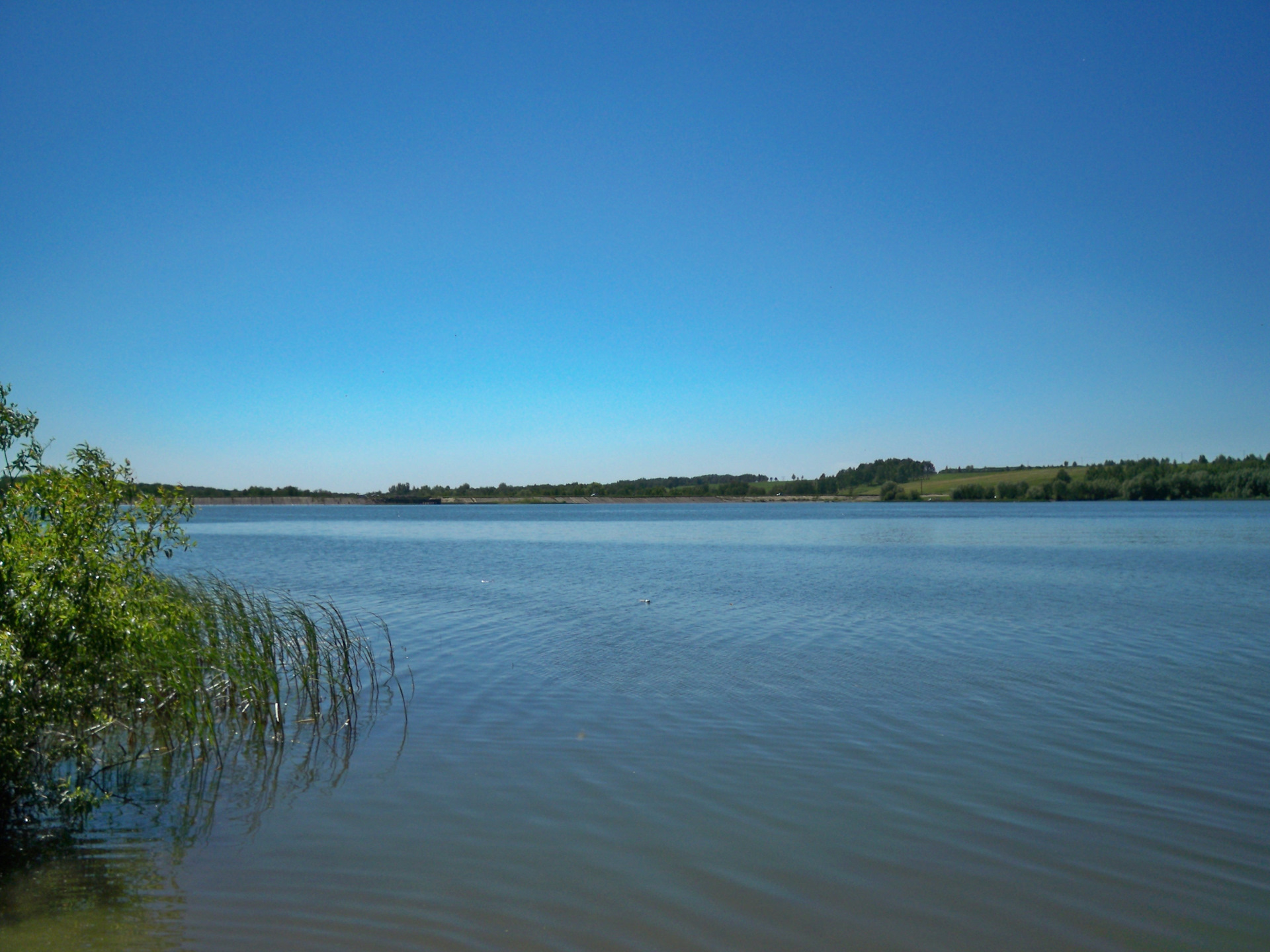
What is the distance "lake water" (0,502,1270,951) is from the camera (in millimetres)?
5305

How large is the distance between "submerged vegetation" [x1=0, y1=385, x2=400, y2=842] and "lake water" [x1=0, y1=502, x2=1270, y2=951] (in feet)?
2.46

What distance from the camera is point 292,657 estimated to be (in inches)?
450

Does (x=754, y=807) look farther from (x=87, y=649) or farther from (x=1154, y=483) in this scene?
(x=1154, y=483)

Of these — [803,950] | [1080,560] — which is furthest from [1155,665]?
[1080,560]

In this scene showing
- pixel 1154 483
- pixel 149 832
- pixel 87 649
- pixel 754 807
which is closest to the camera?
pixel 87 649

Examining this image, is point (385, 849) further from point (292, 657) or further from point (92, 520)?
point (292, 657)

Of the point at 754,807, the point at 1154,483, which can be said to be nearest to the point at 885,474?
the point at 1154,483

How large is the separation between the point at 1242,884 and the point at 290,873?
6.39m

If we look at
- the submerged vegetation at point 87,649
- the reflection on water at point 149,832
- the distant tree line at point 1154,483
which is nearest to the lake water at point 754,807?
the reflection on water at point 149,832

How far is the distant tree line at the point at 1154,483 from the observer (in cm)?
11625

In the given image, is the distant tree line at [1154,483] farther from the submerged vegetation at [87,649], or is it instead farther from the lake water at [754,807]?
the submerged vegetation at [87,649]

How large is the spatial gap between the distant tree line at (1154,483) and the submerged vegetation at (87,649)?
435 feet

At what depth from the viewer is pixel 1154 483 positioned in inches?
4737

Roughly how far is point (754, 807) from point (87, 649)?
5.26 m
